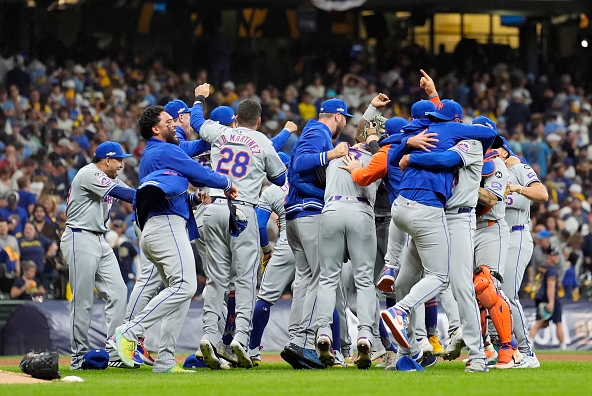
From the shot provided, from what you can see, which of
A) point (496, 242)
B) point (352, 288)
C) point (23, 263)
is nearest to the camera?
point (496, 242)

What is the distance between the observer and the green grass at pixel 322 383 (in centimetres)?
820

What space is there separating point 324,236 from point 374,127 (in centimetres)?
125

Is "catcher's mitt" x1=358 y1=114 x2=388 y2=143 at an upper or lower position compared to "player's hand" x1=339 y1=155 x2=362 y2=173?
upper

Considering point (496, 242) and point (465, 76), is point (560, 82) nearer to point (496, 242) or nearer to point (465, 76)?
point (465, 76)

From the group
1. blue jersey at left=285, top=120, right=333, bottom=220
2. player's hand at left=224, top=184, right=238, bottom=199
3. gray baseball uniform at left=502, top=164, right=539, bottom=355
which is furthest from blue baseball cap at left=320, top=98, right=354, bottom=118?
gray baseball uniform at left=502, top=164, right=539, bottom=355

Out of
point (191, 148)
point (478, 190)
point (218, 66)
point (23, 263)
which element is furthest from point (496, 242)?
point (218, 66)

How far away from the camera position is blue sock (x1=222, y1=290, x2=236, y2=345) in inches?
456

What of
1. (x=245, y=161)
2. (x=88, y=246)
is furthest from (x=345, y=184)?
(x=88, y=246)

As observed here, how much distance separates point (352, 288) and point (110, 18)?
671 inches

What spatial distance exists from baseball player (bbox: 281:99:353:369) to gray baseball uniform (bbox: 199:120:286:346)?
0.27 meters

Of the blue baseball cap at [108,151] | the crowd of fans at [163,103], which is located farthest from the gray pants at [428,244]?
the crowd of fans at [163,103]

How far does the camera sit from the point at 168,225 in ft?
33.3

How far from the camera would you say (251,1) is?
26.9 metres

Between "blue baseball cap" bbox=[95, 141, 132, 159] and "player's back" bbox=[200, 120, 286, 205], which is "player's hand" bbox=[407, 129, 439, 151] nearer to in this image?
"player's back" bbox=[200, 120, 286, 205]
